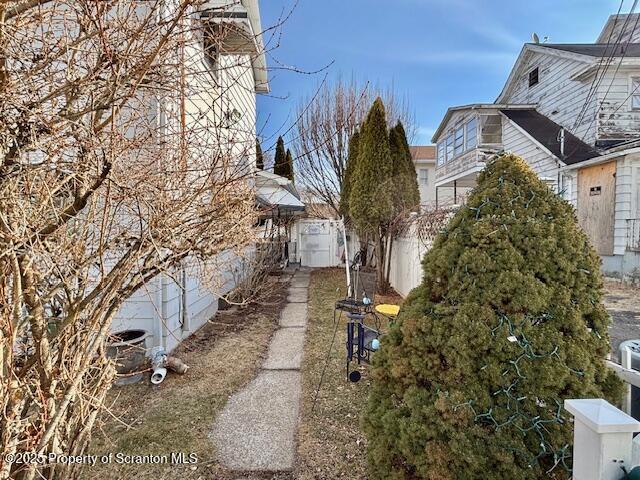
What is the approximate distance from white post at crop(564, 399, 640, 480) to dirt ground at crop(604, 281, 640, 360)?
3345mm

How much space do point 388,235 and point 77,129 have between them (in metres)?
8.70

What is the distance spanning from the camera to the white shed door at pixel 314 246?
1812cm

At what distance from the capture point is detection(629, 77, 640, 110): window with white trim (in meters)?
11.7

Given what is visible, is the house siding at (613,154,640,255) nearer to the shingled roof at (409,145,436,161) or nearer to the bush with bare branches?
the bush with bare branches

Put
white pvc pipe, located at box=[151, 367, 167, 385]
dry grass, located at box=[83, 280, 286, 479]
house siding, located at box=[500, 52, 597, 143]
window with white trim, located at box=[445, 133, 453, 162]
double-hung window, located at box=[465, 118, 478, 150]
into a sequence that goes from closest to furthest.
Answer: dry grass, located at box=[83, 280, 286, 479]
white pvc pipe, located at box=[151, 367, 167, 385]
house siding, located at box=[500, 52, 597, 143]
double-hung window, located at box=[465, 118, 478, 150]
window with white trim, located at box=[445, 133, 453, 162]

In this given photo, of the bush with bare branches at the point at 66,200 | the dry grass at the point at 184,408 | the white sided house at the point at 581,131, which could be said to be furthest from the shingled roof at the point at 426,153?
the bush with bare branches at the point at 66,200

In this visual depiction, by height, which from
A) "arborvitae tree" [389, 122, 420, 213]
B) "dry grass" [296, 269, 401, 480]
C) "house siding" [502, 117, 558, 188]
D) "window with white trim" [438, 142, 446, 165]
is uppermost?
"window with white trim" [438, 142, 446, 165]

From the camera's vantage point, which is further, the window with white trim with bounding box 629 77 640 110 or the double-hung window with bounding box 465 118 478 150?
the double-hung window with bounding box 465 118 478 150

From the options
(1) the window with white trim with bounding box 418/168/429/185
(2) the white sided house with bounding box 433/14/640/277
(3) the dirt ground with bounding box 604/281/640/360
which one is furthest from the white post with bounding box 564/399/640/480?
(1) the window with white trim with bounding box 418/168/429/185

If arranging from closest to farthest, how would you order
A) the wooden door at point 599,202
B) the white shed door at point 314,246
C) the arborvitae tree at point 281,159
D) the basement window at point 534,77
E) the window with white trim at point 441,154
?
the arborvitae tree at point 281,159, the wooden door at point 599,202, the basement window at point 534,77, the white shed door at point 314,246, the window with white trim at point 441,154

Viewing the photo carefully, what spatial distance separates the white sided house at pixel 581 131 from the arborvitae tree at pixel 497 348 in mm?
7716

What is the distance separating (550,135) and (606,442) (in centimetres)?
1495

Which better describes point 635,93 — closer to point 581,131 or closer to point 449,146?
point 581,131

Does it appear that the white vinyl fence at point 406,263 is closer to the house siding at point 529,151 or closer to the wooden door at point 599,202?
the wooden door at point 599,202
